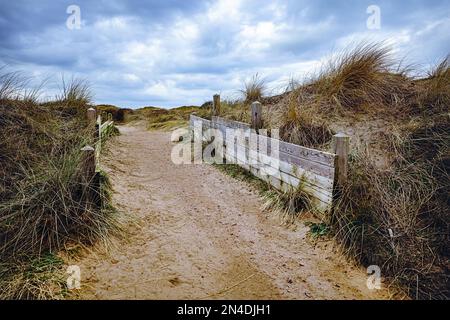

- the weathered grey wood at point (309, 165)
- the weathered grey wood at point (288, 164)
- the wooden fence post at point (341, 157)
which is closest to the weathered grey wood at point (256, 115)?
the weathered grey wood at point (288, 164)

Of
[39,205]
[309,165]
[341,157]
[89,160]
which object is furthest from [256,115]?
[39,205]

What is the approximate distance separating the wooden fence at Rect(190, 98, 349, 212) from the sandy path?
532 mm

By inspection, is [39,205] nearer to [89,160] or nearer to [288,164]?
[89,160]

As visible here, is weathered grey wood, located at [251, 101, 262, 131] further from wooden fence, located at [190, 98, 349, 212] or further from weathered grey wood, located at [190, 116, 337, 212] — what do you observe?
weathered grey wood, located at [190, 116, 337, 212]

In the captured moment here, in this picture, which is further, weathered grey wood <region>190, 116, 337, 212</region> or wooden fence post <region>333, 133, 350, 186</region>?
weathered grey wood <region>190, 116, 337, 212</region>

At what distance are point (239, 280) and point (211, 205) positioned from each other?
2169 mm

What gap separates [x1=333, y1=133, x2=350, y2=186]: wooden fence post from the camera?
4.21 m

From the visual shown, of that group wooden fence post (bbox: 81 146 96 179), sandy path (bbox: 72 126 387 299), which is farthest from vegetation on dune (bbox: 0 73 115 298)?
sandy path (bbox: 72 126 387 299)

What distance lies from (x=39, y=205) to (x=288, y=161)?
3730 mm

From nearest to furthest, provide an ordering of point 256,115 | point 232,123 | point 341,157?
1. point 341,157
2. point 256,115
3. point 232,123

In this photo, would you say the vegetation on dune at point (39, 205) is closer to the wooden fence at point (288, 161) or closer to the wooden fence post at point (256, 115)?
the wooden fence at point (288, 161)

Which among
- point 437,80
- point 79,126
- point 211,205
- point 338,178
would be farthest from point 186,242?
point 437,80

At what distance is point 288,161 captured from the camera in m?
5.30

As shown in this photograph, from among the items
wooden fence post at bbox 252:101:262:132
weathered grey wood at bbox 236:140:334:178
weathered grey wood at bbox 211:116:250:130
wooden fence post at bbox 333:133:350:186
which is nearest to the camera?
wooden fence post at bbox 333:133:350:186
